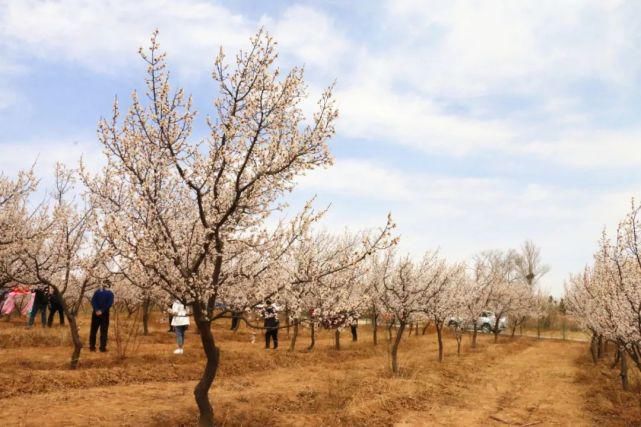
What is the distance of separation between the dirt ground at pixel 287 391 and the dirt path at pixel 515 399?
4cm

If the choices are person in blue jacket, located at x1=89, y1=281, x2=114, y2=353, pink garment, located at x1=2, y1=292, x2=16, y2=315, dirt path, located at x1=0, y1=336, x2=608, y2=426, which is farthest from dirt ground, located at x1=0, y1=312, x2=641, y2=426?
pink garment, located at x1=2, y1=292, x2=16, y2=315

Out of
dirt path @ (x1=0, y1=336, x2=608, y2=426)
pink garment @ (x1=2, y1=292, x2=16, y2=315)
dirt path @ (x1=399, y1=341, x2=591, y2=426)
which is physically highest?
pink garment @ (x1=2, y1=292, x2=16, y2=315)

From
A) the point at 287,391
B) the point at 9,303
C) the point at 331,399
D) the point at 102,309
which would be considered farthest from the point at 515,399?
the point at 9,303

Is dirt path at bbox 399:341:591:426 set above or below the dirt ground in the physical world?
below

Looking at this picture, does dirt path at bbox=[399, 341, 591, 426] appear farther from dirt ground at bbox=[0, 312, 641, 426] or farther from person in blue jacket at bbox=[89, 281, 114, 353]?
person in blue jacket at bbox=[89, 281, 114, 353]

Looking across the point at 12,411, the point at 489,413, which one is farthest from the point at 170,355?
the point at 489,413

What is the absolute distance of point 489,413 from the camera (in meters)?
11.9

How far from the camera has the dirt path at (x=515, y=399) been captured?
1126 centimetres

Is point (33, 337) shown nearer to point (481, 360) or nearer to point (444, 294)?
point (444, 294)

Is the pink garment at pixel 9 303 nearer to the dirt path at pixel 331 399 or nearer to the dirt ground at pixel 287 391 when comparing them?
the dirt ground at pixel 287 391

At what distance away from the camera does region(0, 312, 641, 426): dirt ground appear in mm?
9586

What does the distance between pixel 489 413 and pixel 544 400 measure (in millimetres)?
3229

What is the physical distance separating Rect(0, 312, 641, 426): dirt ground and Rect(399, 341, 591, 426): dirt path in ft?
0.14

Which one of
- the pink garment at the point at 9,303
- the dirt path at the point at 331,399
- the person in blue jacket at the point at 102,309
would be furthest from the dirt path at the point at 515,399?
the pink garment at the point at 9,303
